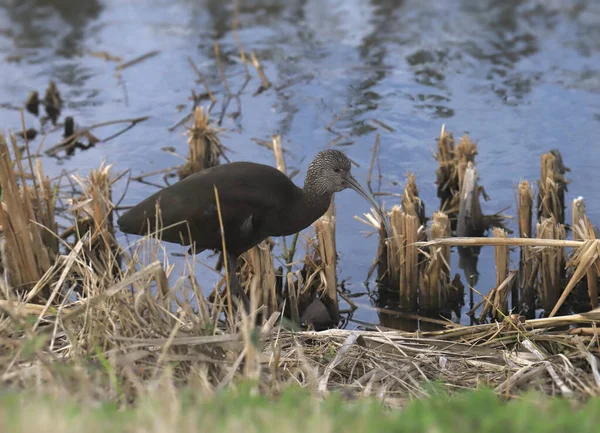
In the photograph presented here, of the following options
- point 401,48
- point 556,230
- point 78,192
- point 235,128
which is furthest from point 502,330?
point 401,48

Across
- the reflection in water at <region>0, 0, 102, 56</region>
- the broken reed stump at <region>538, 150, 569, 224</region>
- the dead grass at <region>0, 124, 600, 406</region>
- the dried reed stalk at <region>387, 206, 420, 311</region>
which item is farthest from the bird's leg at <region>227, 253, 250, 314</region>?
the reflection in water at <region>0, 0, 102, 56</region>

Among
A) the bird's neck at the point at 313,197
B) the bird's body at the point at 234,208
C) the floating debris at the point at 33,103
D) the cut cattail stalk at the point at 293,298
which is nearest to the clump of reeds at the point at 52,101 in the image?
the floating debris at the point at 33,103

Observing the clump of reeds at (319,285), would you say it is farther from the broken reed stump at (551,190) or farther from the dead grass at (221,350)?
the broken reed stump at (551,190)

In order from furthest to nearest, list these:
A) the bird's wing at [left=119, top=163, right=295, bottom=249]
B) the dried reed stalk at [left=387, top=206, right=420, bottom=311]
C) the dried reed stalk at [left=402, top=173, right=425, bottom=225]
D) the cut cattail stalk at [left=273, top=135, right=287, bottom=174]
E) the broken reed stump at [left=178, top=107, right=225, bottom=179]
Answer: the broken reed stump at [left=178, top=107, right=225, bottom=179] → the cut cattail stalk at [left=273, top=135, right=287, bottom=174] → the dried reed stalk at [left=402, top=173, right=425, bottom=225] → the dried reed stalk at [left=387, top=206, right=420, bottom=311] → the bird's wing at [left=119, top=163, right=295, bottom=249]

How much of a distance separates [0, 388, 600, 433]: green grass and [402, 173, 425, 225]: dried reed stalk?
3.36 m

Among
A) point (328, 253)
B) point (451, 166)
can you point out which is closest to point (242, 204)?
point (328, 253)

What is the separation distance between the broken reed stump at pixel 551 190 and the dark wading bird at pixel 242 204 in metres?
2.01

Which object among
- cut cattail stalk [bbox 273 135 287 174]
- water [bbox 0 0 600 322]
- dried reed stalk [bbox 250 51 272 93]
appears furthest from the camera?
dried reed stalk [bbox 250 51 272 93]

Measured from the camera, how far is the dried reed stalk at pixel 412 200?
673 centimetres

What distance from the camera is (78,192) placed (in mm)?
8688

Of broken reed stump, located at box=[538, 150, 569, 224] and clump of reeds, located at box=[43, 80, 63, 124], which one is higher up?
clump of reeds, located at box=[43, 80, 63, 124]

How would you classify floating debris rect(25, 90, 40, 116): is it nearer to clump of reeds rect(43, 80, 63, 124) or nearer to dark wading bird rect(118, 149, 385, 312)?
clump of reeds rect(43, 80, 63, 124)

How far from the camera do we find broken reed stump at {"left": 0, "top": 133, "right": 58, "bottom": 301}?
609 centimetres

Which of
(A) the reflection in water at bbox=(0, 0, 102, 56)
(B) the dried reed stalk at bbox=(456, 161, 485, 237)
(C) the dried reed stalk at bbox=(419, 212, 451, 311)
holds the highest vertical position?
(A) the reflection in water at bbox=(0, 0, 102, 56)
